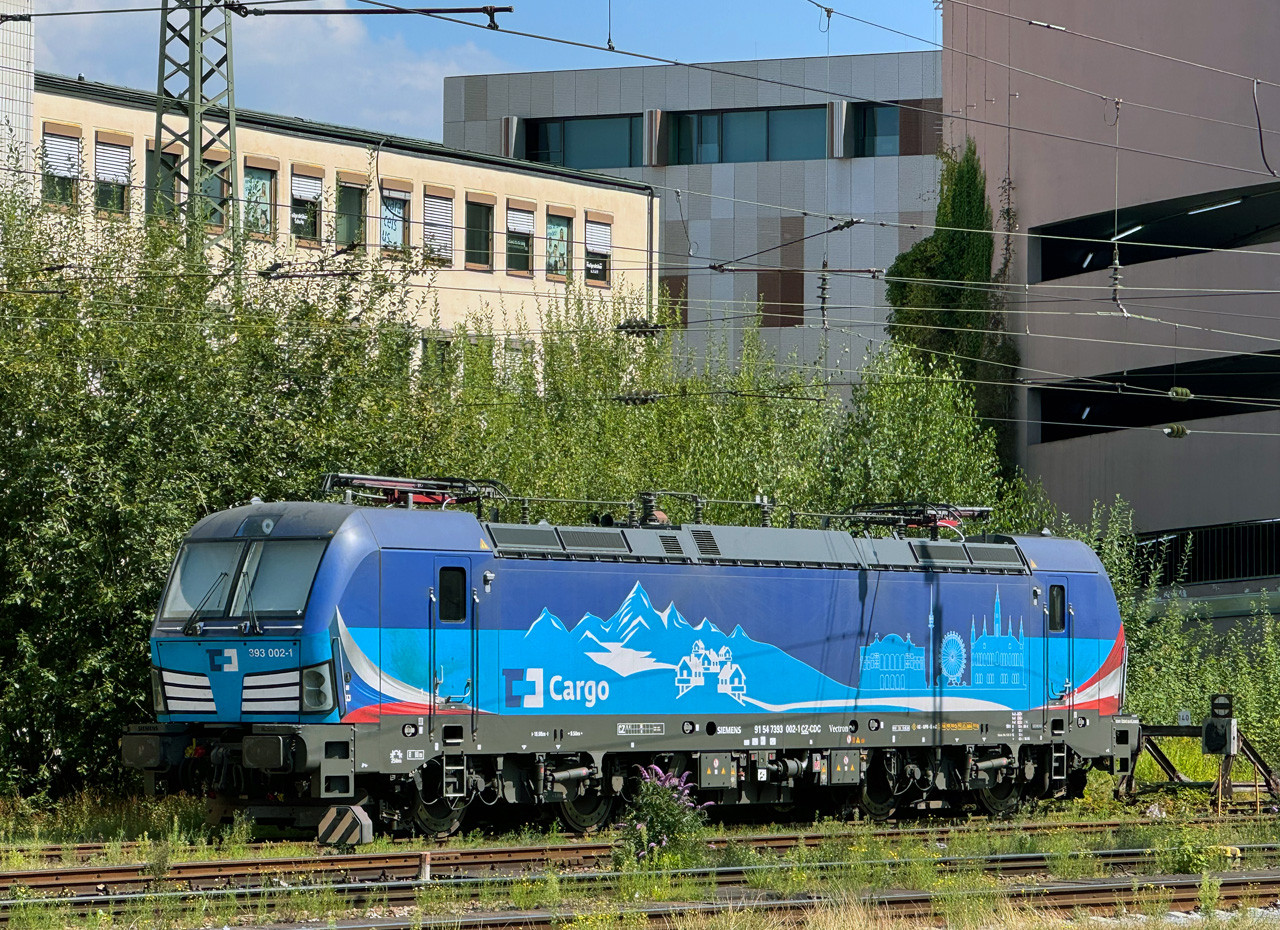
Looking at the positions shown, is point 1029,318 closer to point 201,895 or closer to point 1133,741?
point 1133,741

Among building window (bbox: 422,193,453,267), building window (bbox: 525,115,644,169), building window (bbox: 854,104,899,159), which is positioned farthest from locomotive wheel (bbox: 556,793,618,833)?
building window (bbox: 525,115,644,169)

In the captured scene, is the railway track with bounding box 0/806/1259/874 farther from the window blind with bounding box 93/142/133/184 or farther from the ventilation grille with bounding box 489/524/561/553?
the window blind with bounding box 93/142/133/184

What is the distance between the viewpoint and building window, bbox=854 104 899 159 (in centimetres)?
6562

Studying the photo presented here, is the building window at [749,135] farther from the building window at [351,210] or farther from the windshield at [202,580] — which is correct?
the windshield at [202,580]

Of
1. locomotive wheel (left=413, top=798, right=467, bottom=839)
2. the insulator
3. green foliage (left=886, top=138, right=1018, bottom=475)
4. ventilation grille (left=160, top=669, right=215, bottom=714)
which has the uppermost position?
green foliage (left=886, top=138, right=1018, bottom=475)

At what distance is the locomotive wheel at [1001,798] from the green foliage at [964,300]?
74.2ft

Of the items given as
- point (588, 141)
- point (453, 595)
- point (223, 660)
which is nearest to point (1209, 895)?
point (453, 595)

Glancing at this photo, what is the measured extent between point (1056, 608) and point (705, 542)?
20.5 feet

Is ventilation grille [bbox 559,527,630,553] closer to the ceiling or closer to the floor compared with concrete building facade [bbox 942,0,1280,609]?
closer to the floor

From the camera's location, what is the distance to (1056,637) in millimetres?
24500

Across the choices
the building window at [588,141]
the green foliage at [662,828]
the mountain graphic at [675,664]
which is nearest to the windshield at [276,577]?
the mountain graphic at [675,664]

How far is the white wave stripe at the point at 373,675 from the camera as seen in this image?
17562 millimetres

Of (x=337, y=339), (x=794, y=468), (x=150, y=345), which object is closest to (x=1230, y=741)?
(x=794, y=468)

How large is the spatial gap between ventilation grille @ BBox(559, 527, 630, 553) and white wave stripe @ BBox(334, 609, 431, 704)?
2.68 meters
